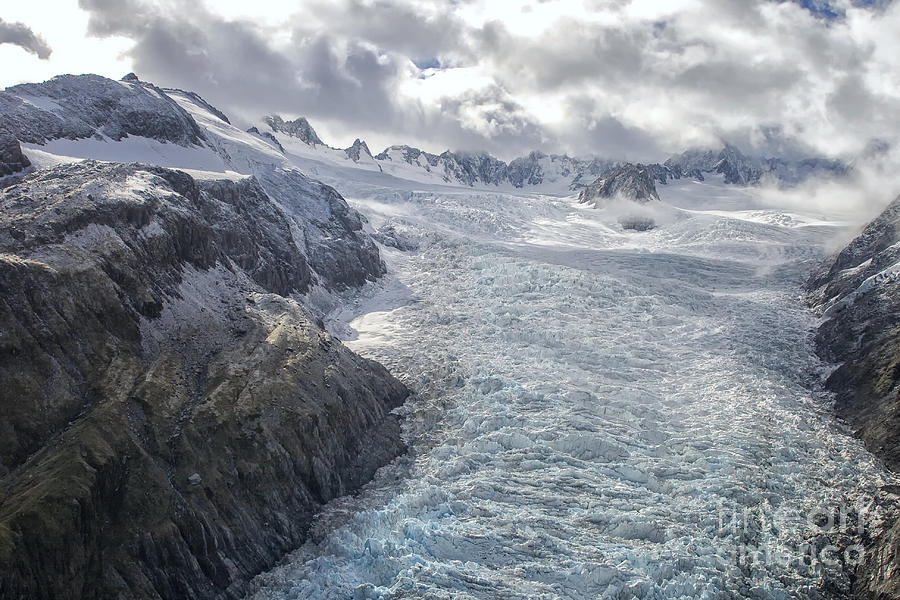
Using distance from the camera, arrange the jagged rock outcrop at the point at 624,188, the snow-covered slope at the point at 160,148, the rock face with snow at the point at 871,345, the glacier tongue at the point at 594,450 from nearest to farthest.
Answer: the rock face with snow at the point at 871,345, the glacier tongue at the point at 594,450, the snow-covered slope at the point at 160,148, the jagged rock outcrop at the point at 624,188

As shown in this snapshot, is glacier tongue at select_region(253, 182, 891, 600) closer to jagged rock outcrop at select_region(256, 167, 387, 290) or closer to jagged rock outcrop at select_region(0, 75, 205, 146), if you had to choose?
jagged rock outcrop at select_region(256, 167, 387, 290)

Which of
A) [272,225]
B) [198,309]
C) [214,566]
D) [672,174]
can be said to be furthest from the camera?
[672,174]

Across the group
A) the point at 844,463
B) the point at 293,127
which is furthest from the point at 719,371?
the point at 293,127

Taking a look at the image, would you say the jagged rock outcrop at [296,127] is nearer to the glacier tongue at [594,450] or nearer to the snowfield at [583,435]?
the snowfield at [583,435]

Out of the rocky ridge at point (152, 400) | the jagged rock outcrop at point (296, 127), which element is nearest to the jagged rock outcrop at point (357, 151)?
the jagged rock outcrop at point (296, 127)

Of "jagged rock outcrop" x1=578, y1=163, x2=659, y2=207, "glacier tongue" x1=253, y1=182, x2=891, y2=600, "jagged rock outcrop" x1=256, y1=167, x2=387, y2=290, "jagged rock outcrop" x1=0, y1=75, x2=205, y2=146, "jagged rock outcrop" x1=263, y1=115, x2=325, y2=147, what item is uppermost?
"jagged rock outcrop" x1=263, y1=115, x2=325, y2=147

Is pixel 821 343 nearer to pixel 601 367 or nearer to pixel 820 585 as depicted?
pixel 601 367

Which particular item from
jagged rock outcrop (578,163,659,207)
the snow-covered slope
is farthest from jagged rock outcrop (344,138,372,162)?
the snow-covered slope
